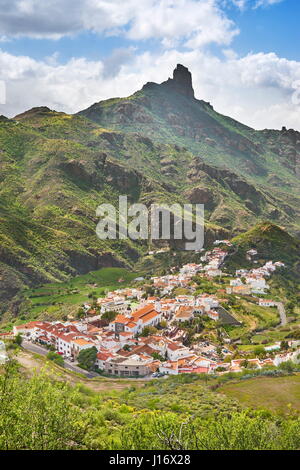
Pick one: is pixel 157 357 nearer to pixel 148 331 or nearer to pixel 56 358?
pixel 148 331

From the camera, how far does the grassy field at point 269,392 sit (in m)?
34.6

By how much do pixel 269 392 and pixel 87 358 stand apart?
931 inches

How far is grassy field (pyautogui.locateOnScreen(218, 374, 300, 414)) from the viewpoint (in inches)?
1362

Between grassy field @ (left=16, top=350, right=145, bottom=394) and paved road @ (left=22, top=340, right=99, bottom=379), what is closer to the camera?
grassy field @ (left=16, top=350, right=145, bottom=394)

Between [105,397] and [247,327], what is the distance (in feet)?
125

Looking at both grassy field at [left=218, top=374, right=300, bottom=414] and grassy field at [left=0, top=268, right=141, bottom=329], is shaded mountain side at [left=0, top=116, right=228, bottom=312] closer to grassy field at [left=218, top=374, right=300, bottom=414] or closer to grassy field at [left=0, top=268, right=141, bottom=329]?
grassy field at [left=0, top=268, right=141, bottom=329]

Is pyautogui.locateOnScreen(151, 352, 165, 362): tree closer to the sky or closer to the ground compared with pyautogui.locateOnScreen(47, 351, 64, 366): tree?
closer to the ground

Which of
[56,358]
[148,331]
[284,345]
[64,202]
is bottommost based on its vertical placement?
[56,358]

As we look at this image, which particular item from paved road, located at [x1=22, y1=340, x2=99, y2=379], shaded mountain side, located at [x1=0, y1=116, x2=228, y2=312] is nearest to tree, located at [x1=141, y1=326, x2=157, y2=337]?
paved road, located at [x1=22, y1=340, x2=99, y2=379]

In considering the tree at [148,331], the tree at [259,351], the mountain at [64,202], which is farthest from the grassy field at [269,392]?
the mountain at [64,202]

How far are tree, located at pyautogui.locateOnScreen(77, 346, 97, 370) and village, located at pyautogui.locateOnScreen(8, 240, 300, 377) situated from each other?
0.50 metres

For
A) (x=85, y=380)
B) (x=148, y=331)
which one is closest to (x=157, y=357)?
(x=148, y=331)

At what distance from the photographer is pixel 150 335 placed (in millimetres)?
63375

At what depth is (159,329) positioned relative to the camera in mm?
67250
